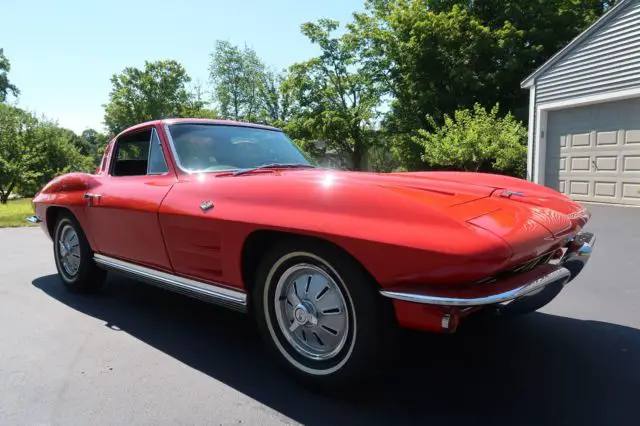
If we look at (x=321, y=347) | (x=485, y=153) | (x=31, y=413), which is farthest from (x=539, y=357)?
(x=485, y=153)

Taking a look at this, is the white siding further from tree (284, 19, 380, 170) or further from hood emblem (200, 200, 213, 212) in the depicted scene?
tree (284, 19, 380, 170)

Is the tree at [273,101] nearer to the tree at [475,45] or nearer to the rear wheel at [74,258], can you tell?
the tree at [475,45]

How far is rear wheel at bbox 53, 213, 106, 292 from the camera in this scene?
385 cm

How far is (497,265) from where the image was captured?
173cm

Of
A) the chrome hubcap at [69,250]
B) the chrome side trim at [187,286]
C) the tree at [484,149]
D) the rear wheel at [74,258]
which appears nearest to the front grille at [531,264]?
the chrome side trim at [187,286]

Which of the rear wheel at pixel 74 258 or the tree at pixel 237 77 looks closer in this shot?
the rear wheel at pixel 74 258

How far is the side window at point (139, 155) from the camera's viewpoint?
331 cm

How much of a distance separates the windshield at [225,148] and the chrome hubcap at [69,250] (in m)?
1.50

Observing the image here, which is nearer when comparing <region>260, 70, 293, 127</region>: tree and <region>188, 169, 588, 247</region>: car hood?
<region>188, 169, 588, 247</region>: car hood

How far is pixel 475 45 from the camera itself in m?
19.8

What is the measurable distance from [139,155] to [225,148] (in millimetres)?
→ 885

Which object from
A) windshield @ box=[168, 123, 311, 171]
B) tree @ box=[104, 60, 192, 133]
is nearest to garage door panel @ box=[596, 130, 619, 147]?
windshield @ box=[168, 123, 311, 171]

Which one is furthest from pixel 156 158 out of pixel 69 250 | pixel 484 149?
pixel 484 149

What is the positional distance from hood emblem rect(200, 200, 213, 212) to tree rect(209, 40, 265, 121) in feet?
129
